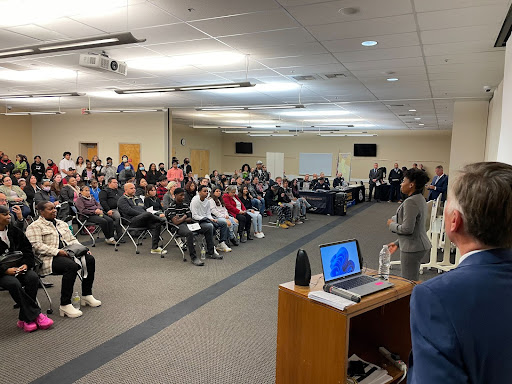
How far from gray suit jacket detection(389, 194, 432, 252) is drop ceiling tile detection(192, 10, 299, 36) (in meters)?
2.37

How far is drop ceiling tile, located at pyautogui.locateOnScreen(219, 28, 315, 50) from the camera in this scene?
4.58m

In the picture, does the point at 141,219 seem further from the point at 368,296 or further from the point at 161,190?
the point at 368,296

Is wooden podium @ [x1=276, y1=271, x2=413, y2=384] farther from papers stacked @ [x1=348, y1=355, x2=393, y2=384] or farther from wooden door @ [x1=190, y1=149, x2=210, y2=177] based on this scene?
wooden door @ [x1=190, y1=149, x2=210, y2=177]

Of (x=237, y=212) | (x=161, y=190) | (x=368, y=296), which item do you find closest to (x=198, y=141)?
(x=161, y=190)

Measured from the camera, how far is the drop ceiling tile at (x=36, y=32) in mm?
4630

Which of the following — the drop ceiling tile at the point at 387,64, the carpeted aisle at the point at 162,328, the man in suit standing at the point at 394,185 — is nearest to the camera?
the carpeted aisle at the point at 162,328

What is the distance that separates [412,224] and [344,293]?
4.54 feet

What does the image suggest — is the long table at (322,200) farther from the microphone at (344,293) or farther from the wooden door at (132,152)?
the microphone at (344,293)

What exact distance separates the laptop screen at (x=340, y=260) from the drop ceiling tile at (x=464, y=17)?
2762 mm

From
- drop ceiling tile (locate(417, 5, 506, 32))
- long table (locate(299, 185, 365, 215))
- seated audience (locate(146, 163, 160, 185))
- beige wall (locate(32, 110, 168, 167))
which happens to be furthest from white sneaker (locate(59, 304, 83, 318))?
beige wall (locate(32, 110, 168, 167))

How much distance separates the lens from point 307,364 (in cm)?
213

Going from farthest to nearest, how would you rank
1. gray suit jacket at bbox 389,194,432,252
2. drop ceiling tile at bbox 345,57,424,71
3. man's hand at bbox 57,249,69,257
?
drop ceiling tile at bbox 345,57,424,71 < man's hand at bbox 57,249,69,257 < gray suit jacket at bbox 389,194,432,252

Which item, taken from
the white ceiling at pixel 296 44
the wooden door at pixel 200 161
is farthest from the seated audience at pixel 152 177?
the wooden door at pixel 200 161

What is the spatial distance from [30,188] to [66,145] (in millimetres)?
7362
